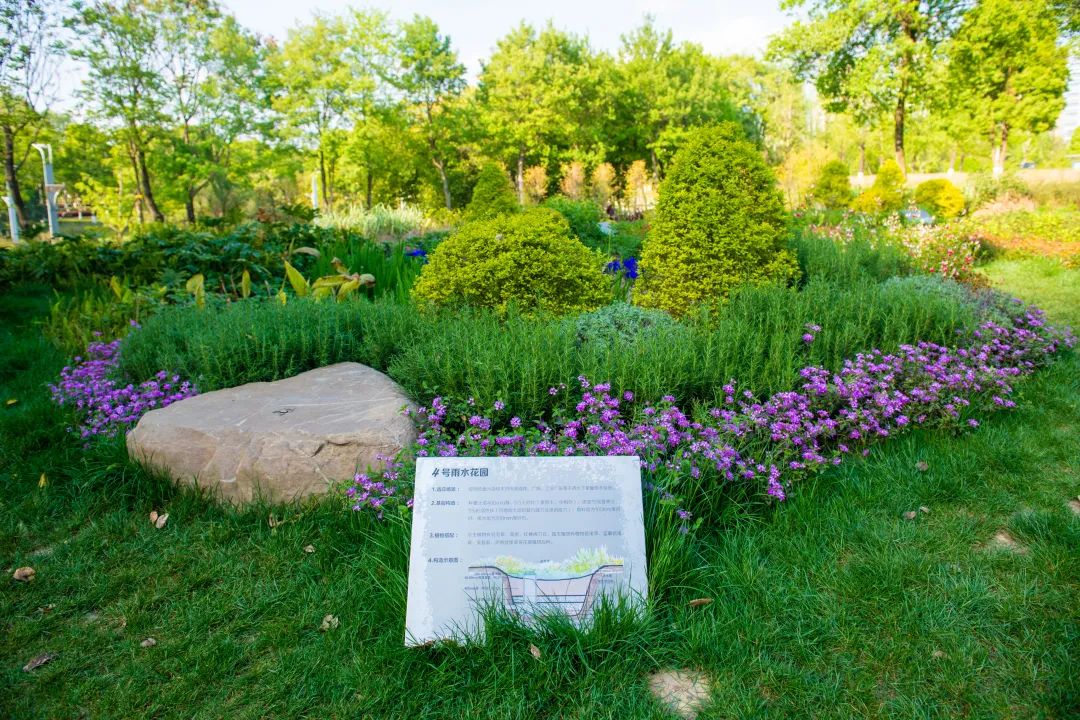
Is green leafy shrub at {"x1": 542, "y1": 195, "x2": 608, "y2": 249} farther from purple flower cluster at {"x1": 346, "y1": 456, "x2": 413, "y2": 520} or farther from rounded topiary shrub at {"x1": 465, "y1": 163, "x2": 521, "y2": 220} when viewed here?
purple flower cluster at {"x1": 346, "y1": 456, "x2": 413, "y2": 520}

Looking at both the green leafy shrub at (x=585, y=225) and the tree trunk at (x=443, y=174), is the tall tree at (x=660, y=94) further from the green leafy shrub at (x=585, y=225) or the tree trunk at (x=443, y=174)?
the green leafy shrub at (x=585, y=225)

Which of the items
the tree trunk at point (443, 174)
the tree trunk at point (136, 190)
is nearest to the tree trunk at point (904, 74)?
the tree trunk at point (443, 174)

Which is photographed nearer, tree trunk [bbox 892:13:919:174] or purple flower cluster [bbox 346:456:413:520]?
purple flower cluster [bbox 346:456:413:520]

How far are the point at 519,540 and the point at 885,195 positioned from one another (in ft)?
62.2

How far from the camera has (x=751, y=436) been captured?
126 inches

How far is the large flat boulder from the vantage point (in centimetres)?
313

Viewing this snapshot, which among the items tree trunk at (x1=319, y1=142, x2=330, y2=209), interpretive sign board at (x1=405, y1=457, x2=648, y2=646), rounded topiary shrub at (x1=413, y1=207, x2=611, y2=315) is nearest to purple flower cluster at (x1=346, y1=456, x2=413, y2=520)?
interpretive sign board at (x1=405, y1=457, x2=648, y2=646)

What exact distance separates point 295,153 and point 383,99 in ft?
14.1

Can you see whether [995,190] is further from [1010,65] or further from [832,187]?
[1010,65]

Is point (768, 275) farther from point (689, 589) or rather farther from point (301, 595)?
point (301, 595)

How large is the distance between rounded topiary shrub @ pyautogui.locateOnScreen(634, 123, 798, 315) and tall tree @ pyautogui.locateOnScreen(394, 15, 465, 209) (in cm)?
2320

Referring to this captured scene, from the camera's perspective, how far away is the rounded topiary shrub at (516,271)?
497cm

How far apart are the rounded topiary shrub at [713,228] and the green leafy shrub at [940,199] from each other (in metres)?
13.4

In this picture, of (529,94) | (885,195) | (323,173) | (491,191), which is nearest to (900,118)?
(885,195)
